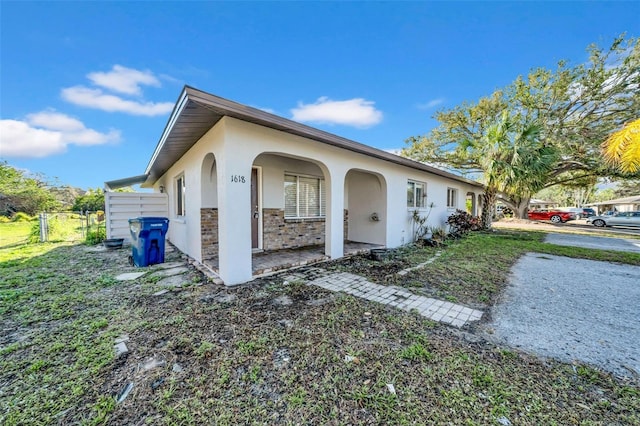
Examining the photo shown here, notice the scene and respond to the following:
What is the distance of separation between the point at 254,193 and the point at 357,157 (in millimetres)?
2980

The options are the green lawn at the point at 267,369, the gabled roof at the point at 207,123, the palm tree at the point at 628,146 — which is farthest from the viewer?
the palm tree at the point at 628,146

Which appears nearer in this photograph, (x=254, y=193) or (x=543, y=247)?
(x=254, y=193)

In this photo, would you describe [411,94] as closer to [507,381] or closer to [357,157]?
[357,157]

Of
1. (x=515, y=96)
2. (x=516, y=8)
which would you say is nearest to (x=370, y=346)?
(x=516, y=8)

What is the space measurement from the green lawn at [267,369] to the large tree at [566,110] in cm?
1148

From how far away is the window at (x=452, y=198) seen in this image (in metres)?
12.8

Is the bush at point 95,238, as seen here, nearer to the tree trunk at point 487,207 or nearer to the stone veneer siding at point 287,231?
the stone veneer siding at point 287,231

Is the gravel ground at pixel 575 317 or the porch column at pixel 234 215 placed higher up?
the porch column at pixel 234 215

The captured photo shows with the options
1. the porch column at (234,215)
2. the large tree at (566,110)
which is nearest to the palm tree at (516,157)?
the large tree at (566,110)

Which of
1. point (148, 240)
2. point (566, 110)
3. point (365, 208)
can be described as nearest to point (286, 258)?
point (148, 240)

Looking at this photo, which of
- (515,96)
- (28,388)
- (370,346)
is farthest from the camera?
(515,96)

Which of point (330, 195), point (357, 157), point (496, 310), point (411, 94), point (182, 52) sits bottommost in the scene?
point (496, 310)

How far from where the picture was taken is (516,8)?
9.39 meters

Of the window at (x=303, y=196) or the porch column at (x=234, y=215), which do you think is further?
the window at (x=303, y=196)
